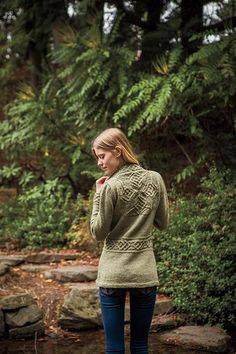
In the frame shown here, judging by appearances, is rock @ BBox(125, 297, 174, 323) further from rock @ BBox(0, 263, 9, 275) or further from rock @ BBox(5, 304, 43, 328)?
rock @ BBox(0, 263, 9, 275)

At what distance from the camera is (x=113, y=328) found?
3.01 m

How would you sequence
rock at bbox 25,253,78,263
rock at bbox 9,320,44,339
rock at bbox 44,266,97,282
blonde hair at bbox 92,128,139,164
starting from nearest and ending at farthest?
blonde hair at bbox 92,128,139,164, rock at bbox 9,320,44,339, rock at bbox 44,266,97,282, rock at bbox 25,253,78,263

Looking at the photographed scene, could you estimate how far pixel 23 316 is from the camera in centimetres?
519

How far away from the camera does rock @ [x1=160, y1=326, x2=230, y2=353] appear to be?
15.7 ft

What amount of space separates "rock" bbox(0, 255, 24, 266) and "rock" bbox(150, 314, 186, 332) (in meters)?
2.24

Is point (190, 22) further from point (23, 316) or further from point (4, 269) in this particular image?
point (23, 316)

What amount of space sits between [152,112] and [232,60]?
1.15 metres

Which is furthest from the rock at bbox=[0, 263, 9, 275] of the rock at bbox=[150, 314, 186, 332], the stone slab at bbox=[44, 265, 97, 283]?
the rock at bbox=[150, 314, 186, 332]

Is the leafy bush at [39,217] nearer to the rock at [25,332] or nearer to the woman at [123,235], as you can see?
the rock at [25,332]

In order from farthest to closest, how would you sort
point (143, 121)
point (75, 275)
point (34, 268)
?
point (143, 121)
point (34, 268)
point (75, 275)

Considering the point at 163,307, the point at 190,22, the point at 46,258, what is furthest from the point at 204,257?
the point at 190,22

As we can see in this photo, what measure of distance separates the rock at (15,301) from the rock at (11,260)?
162 centimetres

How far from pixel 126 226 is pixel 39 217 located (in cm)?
547

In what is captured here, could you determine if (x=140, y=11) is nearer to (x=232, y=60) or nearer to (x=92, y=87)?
(x=92, y=87)
